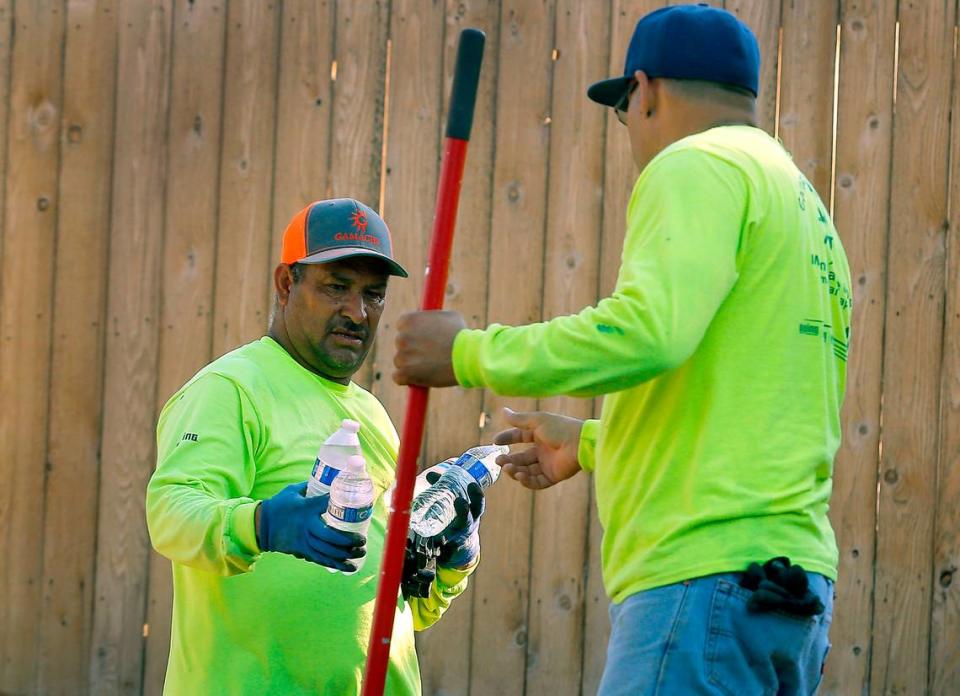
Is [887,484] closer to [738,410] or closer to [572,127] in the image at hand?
[572,127]

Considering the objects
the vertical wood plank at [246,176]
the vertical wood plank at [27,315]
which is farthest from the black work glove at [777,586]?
the vertical wood plank at [27,315]

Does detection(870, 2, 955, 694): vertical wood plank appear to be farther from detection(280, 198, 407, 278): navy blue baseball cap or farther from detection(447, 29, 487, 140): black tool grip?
detection(447, 29, 487, 140): black tool grip

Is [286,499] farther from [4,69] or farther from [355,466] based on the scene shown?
[4,69]

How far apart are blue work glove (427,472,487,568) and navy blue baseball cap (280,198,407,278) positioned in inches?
23.0

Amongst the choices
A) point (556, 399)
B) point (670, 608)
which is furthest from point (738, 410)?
point (556, 399)

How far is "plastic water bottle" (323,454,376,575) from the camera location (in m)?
2.60

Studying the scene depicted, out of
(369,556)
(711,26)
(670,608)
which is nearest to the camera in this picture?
(670,608)

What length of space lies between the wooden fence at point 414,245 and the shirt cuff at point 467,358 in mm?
2402

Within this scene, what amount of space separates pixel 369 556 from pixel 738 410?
3.94 feet

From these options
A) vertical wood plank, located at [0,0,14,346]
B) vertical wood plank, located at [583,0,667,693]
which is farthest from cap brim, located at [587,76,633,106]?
vertical wood plank, located at [0,0,14,346]

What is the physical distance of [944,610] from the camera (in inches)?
182

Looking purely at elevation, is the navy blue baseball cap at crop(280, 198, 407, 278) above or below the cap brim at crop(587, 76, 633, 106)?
below

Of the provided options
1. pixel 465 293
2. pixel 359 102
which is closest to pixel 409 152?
pixel 359 102

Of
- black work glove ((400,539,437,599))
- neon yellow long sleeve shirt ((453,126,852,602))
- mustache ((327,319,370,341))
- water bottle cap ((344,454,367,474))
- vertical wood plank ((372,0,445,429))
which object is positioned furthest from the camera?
vertical wood plank ((372,0,445,429))
